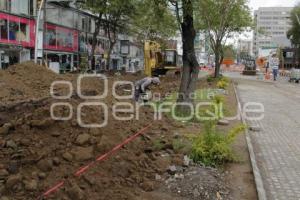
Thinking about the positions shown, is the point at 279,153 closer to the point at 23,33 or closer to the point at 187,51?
the point at 187,51

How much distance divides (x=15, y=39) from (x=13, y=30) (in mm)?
826

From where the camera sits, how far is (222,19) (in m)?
38.0

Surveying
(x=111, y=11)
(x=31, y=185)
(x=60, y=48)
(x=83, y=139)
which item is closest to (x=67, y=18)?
(x=60, y=48)

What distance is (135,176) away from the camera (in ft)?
26.4

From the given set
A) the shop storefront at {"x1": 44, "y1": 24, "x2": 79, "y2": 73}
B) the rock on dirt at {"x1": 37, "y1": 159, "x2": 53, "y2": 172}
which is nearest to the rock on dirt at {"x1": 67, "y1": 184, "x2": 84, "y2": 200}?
the rock on dirt at {"x1": 37, "y1": 159, "x2": 53, "y2": 172}

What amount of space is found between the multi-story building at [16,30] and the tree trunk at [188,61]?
2348 cm

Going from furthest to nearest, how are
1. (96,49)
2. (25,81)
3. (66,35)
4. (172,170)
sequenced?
1. (96,49)
2. (66,35)
3. (25,81)
4. (172,170)

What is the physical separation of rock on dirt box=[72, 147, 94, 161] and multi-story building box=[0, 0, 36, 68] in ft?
96.9

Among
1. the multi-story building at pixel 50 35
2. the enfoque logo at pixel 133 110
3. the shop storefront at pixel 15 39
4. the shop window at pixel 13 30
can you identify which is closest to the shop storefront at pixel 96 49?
the multi-story building at pixel 50 35

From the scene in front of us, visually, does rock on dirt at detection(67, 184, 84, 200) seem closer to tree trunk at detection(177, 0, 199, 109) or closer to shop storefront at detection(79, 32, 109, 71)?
tree trunk at detection(177, 0, 199, 109)

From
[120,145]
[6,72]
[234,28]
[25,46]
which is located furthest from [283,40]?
[120,145]

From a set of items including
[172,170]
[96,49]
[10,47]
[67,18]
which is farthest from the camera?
[96,49]

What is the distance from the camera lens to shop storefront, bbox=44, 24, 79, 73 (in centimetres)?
4472

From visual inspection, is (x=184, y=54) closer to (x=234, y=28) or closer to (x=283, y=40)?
(x=234, y=28)
